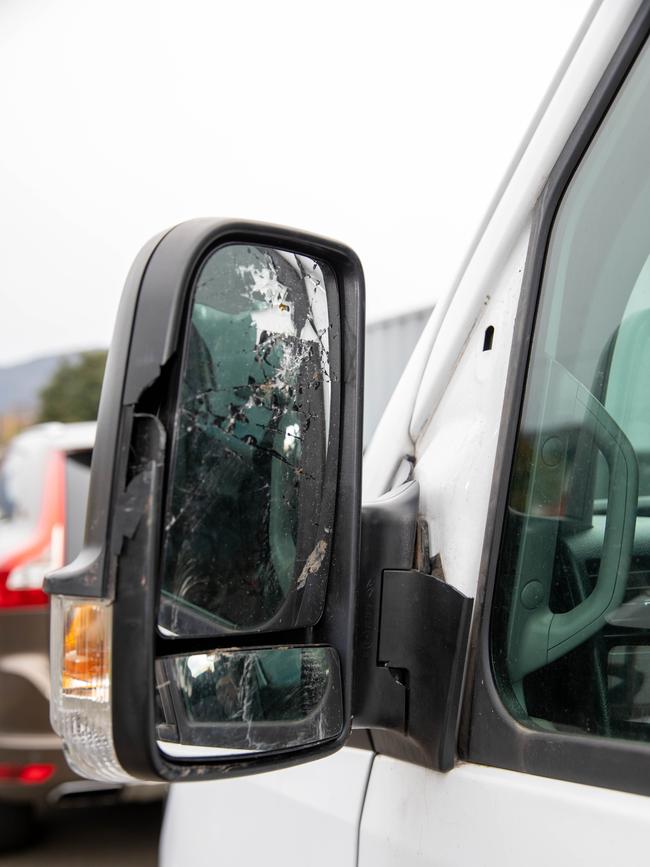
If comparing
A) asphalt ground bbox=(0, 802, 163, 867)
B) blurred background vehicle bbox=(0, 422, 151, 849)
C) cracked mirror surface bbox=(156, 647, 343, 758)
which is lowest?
asphalt ground bbox=(0, 802, 163, 867)

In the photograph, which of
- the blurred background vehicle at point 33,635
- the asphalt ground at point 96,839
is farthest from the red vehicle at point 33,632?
the asphalt ground at point 96,839

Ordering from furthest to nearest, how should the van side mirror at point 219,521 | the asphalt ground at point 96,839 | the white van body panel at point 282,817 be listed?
1. the asphalt ground at point 96,839
2. the white van body panel at point 282,817
3. the van side mirror at point 219,521

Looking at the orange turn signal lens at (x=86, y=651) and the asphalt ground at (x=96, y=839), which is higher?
the orange turn signal lens at (x=86, y=651)

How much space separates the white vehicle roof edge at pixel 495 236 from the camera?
1103 mm

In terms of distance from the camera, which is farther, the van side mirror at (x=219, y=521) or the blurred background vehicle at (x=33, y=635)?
the blurred background vehicle at (x=33, y=635)

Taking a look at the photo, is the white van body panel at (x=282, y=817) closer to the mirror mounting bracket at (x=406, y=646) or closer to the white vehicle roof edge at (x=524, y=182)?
the mirror mounting bracket at (x=406, y=646)

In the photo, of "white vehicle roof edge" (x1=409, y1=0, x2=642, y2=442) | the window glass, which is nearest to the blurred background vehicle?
"white vehicle roof edge" (x1=409, y1=0, x2=642, y2=442)

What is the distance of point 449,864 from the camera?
1.06 meters

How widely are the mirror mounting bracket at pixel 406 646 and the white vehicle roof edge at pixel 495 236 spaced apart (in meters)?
0.16

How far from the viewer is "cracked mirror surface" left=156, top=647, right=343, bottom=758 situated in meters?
0.95

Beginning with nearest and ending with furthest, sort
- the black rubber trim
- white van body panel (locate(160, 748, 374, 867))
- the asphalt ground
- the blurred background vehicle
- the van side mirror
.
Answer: the van side mirror, the black rubber trim, white van body panel (locate(160, 748, 374, 867)), the blurred background vehicle, the asphalt ground

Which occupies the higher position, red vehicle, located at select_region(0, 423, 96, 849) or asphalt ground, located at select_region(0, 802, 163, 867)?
red vehicle, located at select_region(0, 423, 96, 849)

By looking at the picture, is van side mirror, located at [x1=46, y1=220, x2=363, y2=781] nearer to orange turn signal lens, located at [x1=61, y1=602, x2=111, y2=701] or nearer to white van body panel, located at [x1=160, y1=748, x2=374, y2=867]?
orange turn signal lens, located at [x1=61, y1=602, x2=111, y2=701]

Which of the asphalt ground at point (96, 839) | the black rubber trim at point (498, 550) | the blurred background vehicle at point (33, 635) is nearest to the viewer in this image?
the black rubber trim at point (498, 550)
